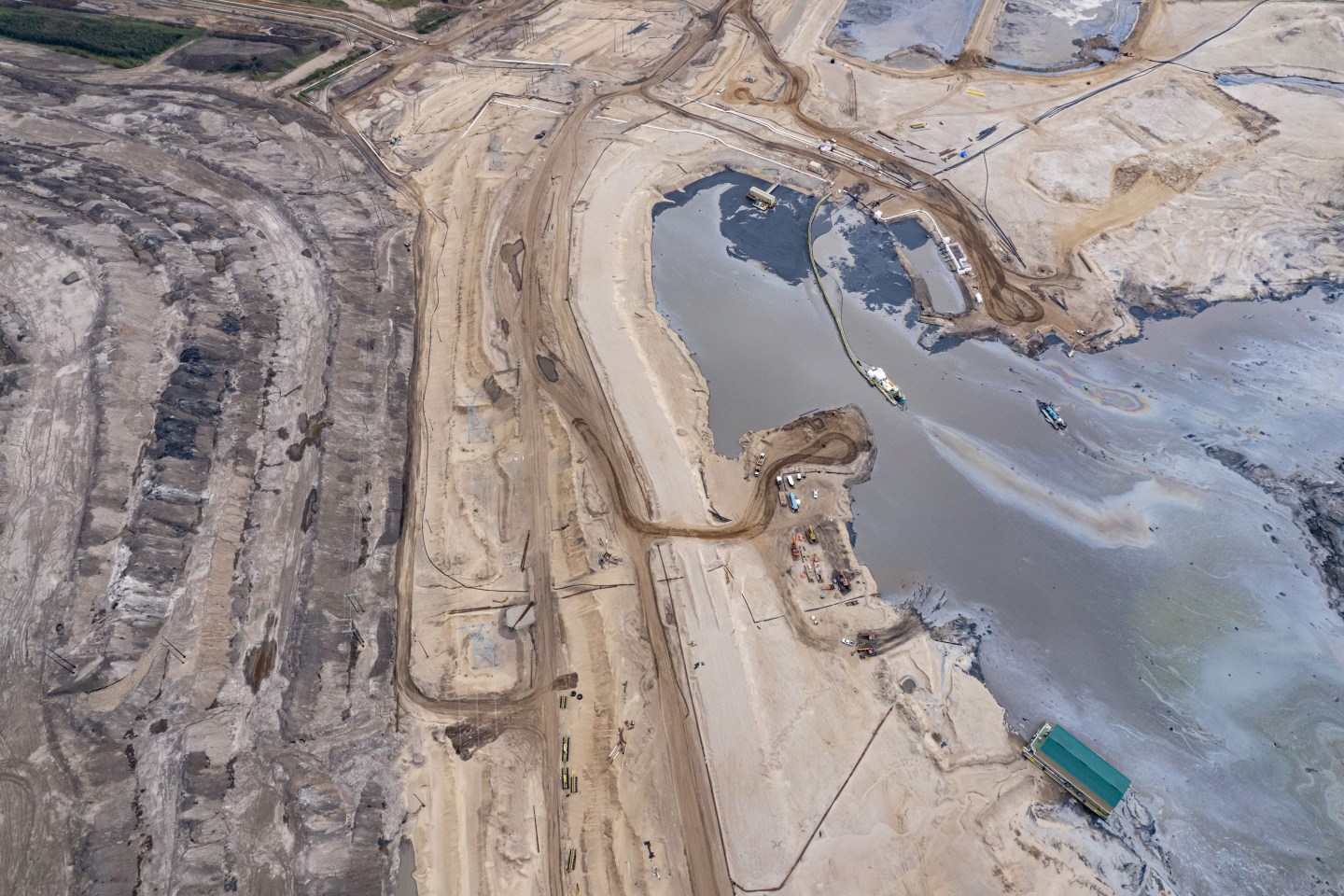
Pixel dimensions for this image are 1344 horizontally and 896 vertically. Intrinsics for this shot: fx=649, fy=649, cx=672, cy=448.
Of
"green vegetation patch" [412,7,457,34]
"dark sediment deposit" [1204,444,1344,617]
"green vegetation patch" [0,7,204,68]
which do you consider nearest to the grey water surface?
"dark sediment deposit" [1204,444,1344,617]

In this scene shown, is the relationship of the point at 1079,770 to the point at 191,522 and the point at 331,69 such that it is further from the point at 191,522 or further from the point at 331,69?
the point at 331,69

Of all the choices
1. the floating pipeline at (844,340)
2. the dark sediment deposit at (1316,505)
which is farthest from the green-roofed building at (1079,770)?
the floating pipeline at (844,340)

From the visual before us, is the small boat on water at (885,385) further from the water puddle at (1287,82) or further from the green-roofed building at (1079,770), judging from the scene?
the water puddle at (1287,82)

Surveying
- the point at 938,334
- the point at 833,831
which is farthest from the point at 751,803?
the point at 938,334

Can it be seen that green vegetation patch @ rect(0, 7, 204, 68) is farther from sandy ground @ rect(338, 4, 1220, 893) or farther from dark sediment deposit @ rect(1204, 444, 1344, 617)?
dark sediment deposit @ rect(1204, 444, 1344, 617)

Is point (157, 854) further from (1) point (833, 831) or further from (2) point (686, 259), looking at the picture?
(2) point (686, 259)
